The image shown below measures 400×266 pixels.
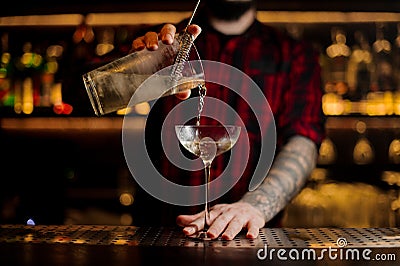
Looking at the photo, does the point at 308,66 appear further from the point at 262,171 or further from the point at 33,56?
the point at 33,56

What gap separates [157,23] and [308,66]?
711 mm

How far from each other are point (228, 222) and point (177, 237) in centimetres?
14

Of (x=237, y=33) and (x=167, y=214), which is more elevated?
(x=237, y=33)

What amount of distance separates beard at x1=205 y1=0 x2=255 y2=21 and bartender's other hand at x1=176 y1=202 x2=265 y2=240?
1305mm

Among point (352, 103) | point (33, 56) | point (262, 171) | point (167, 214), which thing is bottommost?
point (167, 214)

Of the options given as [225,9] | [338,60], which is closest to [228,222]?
[225,9]

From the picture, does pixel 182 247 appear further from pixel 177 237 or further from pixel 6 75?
pixel 6 75

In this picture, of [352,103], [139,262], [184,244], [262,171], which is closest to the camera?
[139,262]

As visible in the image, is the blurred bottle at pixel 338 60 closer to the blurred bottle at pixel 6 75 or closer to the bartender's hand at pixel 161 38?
the blurred bottle at pixel 6 75

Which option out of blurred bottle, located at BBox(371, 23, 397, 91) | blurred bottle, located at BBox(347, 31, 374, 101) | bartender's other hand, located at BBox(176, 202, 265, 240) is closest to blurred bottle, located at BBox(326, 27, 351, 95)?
blurred bottle, located at BBox(347, 31, 374, 101)

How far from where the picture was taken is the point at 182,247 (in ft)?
5.20

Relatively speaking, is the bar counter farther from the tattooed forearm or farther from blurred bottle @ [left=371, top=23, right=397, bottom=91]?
blurred bottle @ [left=371, top=23, right=397, bottom=91]

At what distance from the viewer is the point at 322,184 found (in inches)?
128

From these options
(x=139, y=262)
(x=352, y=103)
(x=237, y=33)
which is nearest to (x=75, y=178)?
(x=237, y=33)
